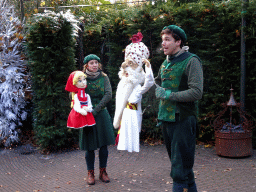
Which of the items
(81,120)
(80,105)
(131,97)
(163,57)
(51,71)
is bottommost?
(81,120)

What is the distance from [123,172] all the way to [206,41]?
358 cm

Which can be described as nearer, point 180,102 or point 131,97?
point 180,102

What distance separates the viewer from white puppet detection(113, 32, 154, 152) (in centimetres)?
444

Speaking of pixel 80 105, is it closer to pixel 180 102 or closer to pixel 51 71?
pixel 180 102

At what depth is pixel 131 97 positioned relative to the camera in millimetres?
4543

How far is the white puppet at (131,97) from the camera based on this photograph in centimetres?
444

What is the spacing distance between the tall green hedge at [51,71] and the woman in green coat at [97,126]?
7.09 ft

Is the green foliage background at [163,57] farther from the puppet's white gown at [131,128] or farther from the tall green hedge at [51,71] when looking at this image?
the puppet's white gown at [131,128]

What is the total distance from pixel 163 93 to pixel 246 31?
3961 millimetres

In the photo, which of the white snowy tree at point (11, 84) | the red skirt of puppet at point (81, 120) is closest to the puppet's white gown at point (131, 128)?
the red skirt of puppet at point (81, 120)

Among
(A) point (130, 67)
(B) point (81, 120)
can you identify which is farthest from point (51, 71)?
(A) point (130, 67)

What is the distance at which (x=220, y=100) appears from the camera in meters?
6.77

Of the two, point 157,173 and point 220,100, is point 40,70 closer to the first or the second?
point 157,173

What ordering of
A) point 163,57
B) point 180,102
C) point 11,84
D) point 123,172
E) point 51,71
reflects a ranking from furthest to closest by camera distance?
point 11,84, point 163,57, point 51,71, point 123,172, point 180,102
